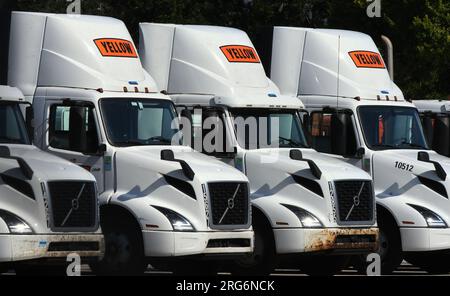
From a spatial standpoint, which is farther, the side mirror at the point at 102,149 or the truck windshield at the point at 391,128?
the truck windshield at the point at 391,128

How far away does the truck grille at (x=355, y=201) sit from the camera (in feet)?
69.1

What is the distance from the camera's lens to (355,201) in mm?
21219

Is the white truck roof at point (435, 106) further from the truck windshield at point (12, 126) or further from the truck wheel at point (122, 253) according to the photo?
the truck windshield at point (12, 126)

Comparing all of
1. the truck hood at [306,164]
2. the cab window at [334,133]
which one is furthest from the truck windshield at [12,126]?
the cab window at [334,133]

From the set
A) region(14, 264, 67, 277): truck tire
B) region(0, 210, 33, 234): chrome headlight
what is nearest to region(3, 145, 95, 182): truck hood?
region(0, 210, 33, 234): chrome headlight

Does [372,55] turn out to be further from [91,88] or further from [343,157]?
[91,88]

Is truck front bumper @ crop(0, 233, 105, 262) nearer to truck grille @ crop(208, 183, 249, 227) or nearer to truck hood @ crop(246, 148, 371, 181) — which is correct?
truck grille @ crop(208, 183, 249, 227)

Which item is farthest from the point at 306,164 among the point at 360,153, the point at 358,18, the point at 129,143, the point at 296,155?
the point at 358,18

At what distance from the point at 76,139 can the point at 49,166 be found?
1675 mm

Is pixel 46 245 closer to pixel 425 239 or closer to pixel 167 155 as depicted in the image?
pixel 167 155

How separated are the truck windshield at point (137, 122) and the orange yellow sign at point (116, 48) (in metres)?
0.88

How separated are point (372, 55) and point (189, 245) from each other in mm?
6325
